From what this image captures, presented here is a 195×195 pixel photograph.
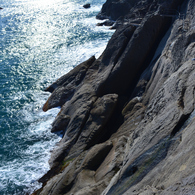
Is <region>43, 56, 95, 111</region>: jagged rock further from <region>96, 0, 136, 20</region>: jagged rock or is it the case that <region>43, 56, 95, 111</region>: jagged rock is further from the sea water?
<region>96, 0, 136, 20</region>: jagged rock

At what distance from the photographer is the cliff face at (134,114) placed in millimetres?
10172

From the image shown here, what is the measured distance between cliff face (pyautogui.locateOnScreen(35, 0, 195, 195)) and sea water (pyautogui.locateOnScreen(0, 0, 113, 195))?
2.08 m

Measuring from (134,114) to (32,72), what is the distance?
2937cm

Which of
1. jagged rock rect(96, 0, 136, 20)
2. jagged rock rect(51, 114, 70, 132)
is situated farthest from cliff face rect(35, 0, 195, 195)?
jagged rock rect(96, 0, 136, 20)

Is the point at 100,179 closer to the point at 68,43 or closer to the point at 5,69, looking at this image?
the point at 5,69

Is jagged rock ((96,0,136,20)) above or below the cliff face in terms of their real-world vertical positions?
above

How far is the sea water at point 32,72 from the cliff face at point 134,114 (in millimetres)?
2084

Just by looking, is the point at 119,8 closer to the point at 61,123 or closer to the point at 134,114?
the point at 61,123

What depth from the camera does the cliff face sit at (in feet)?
33.4

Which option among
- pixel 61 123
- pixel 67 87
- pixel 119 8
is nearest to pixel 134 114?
pixel 61 123

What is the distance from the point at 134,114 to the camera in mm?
21516

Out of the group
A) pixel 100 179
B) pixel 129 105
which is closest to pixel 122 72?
pixel 129 105

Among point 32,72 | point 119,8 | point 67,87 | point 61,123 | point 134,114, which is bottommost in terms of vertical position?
point 61,123

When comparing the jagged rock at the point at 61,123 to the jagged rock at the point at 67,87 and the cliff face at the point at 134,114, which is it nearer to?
the cliff face at the point at 134,114
